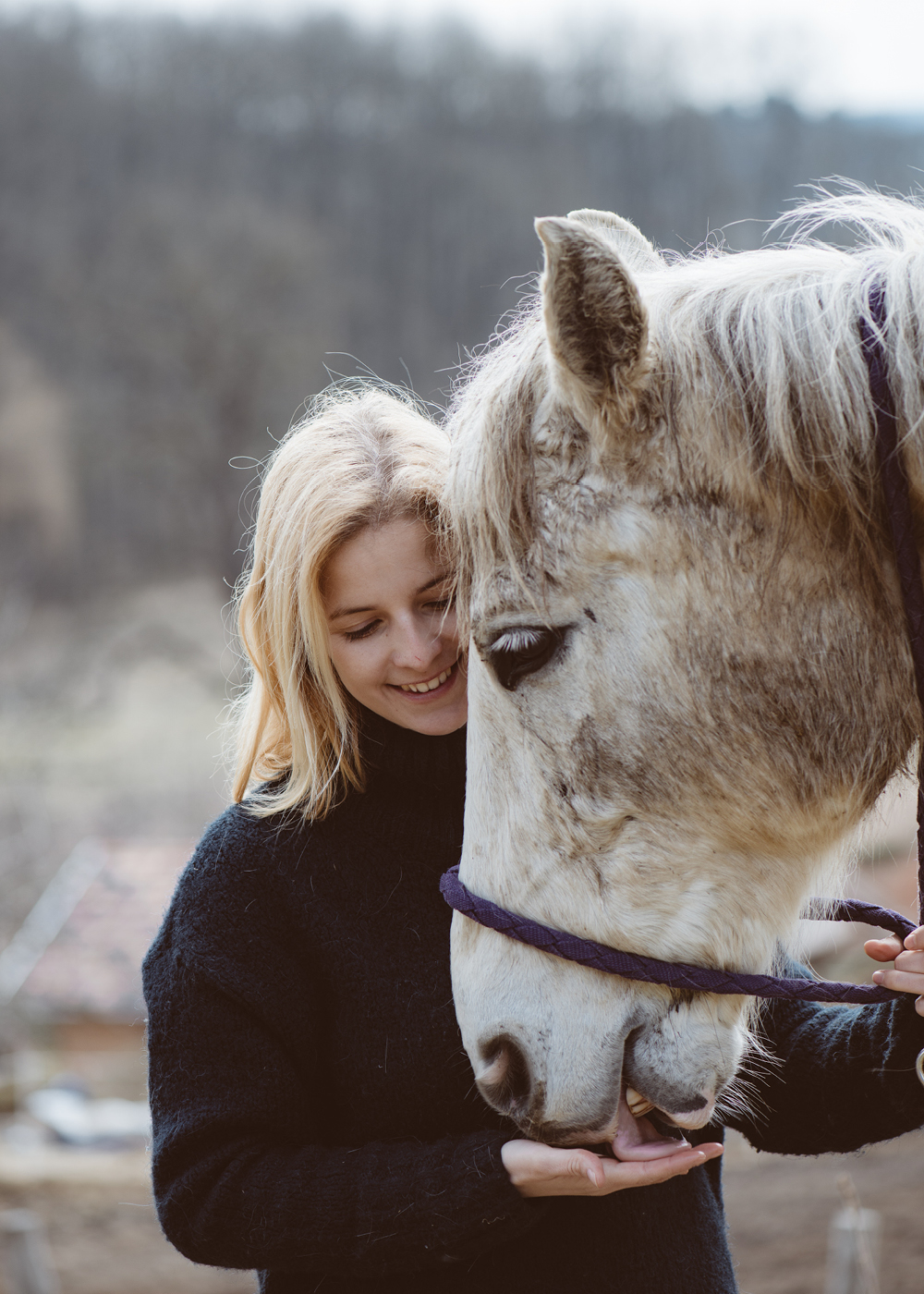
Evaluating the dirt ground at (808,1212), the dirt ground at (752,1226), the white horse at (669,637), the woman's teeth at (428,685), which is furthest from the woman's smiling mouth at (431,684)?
the dirt ground at (752,1226)

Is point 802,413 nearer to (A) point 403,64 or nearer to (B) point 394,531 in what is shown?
(B) point 394,531

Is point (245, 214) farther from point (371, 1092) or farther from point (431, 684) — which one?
point (371, 1092)

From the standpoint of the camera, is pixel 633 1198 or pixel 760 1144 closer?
pixel 633 1198

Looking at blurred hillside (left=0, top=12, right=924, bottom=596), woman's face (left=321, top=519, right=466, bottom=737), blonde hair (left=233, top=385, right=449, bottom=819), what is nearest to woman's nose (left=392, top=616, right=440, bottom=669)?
woman's face (left=321, top=519, right=466, bottom=737)

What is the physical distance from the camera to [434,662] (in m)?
1.48

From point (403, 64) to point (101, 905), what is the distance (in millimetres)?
32861

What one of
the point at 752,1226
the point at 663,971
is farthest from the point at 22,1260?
the point at 663,971

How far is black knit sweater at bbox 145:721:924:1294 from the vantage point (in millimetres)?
1264

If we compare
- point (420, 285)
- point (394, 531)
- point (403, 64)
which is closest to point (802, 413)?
point (394, 531)

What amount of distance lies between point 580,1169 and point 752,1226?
448 centimetres

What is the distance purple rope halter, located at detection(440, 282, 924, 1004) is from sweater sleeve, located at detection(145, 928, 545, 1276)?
0.28 metres

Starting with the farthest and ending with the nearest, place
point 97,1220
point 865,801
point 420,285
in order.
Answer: point 420,285
point 97,1220
point 865,801

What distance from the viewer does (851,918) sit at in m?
1.39

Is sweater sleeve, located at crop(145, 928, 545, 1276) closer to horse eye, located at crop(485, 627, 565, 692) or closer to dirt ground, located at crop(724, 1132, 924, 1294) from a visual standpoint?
horse eye, located at crop(485, 627, 565, 692)
